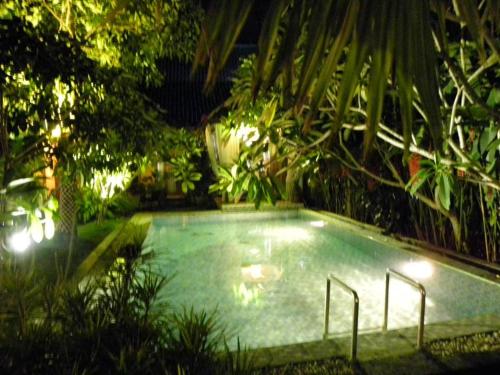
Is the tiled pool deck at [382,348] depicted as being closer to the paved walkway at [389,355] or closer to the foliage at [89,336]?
the paved walkway at [389,355]

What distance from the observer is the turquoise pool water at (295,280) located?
441 cm

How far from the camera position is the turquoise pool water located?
14.5 feet

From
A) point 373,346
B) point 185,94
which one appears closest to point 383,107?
point 373,346

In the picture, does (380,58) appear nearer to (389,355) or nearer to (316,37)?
(316,37)

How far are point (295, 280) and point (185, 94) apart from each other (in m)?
10.4

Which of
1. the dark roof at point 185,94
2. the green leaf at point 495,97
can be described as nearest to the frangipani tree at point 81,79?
the green leaf at point 495,97

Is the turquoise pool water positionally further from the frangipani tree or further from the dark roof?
the dark roof

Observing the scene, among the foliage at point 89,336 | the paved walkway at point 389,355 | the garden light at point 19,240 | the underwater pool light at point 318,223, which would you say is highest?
the garden light at point 19,240

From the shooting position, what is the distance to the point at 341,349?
115 inches

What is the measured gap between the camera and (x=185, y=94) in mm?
14719

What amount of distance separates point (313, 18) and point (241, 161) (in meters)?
4.60

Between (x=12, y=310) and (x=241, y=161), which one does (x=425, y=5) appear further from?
(x=241, y=161)

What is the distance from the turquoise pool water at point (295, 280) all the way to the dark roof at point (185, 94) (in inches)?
187

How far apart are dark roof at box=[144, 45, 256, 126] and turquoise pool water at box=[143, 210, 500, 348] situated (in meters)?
4.75
